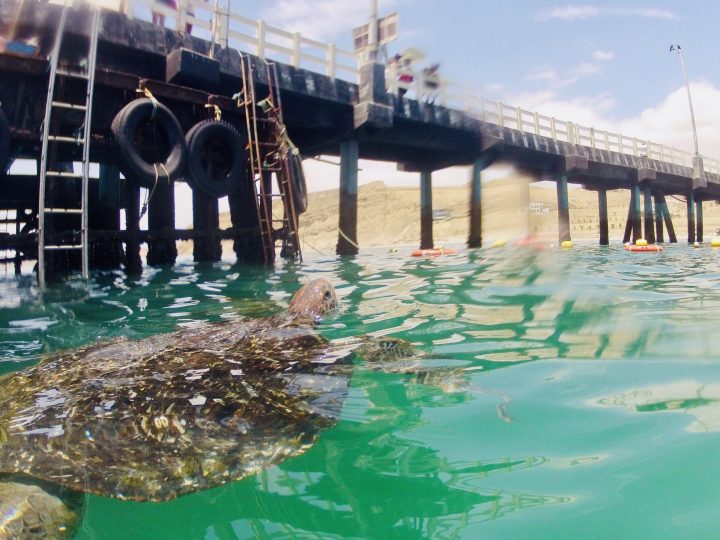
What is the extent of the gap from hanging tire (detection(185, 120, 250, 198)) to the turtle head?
588cm

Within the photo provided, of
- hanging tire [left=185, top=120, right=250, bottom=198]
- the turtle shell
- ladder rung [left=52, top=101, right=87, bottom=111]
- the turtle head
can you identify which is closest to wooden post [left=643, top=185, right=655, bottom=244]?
hanging tire [left=185, top=120, right=250, bottom=198]

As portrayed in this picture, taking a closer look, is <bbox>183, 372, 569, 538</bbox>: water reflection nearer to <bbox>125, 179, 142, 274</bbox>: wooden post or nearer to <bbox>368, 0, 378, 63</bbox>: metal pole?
<bbox>125, 179, 142, 274</bbox>: wooden post

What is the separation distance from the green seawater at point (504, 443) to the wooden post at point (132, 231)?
615cm

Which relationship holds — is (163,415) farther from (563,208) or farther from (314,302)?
(563,208)

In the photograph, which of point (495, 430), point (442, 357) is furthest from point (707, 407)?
point (442, 357)

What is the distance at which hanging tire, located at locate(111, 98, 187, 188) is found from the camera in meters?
9.20

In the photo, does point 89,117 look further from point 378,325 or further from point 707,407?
point 707,407

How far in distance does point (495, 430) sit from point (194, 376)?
1727 mm

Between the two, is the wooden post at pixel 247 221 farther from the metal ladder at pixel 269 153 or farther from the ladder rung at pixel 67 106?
the ladder rung at pixel 67 106

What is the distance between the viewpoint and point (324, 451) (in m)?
2.25

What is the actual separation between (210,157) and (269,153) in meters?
1.41

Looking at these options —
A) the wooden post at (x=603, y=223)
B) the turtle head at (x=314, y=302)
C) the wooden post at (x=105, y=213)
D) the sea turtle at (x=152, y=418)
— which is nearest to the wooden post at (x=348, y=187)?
the wooden post at (x=105, y=213)

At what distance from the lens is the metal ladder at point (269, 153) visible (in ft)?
37.1

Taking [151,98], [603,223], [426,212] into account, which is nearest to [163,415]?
[151,98]
